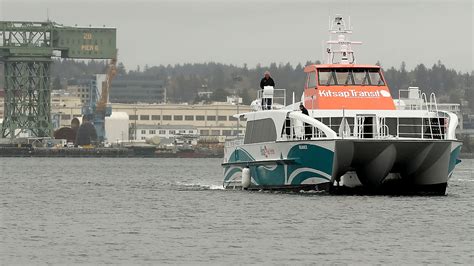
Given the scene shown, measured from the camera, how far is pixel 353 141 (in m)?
49.6

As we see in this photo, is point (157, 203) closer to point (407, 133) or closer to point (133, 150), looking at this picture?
point (407, 133)

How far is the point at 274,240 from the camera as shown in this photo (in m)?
38.4

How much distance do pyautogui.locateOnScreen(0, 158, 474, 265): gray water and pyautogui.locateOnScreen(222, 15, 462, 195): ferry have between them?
0.93 m

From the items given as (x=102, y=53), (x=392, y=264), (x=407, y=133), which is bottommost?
(x=392, y=264)

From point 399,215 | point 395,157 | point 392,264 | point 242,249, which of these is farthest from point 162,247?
point 395,157

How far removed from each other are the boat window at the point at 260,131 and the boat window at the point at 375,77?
4321 millimetres

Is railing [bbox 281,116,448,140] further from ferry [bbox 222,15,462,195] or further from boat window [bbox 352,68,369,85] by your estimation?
boat window [bbox 352,68,369,85]

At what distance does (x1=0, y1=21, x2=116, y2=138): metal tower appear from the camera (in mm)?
166625

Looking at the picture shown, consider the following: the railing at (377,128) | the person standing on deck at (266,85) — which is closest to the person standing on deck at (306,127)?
the railing at (377,128)

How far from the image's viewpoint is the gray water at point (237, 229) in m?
35.0

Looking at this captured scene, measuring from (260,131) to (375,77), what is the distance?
5198mm

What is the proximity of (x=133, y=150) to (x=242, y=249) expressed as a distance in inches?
6402

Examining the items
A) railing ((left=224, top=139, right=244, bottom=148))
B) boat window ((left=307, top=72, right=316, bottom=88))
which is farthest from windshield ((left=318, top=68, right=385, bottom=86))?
railing ((left=224, top=139, right=244, bottom=148))

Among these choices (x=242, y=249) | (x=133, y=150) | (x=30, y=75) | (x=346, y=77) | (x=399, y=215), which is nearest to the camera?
(x=242, y=249)
